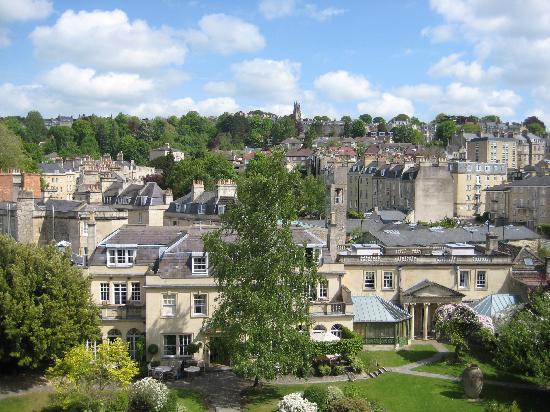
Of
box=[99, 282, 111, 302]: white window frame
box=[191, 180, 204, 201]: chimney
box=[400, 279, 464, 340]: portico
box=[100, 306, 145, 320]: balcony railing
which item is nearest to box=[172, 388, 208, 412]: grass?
box=[100, 306, 145, 320]: balcony railing

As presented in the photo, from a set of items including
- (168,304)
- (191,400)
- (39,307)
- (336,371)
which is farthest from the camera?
(168,304)

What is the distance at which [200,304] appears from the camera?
123 ft

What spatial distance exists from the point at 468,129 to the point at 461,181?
89.7 metres

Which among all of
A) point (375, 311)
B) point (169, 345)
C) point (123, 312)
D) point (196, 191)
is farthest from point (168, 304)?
point (196, 191)

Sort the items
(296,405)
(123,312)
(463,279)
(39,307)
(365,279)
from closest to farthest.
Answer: (296,405) → (39,307) → (123,312) → (365,279) → (463,279)

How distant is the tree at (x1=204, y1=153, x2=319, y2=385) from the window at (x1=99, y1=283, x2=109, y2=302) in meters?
9.61

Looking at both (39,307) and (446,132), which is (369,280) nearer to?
(39,307)

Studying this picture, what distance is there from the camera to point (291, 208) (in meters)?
32.8

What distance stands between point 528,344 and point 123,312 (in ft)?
75.2

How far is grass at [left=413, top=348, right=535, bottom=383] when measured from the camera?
36.2 m

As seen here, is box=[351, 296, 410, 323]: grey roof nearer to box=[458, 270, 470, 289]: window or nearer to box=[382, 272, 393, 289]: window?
box=[382, 272, 393, 289]: window

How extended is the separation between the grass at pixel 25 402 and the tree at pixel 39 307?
162 cm

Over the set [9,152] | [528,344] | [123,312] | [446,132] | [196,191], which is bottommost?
[528,344]

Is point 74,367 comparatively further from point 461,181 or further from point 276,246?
point 461,181
